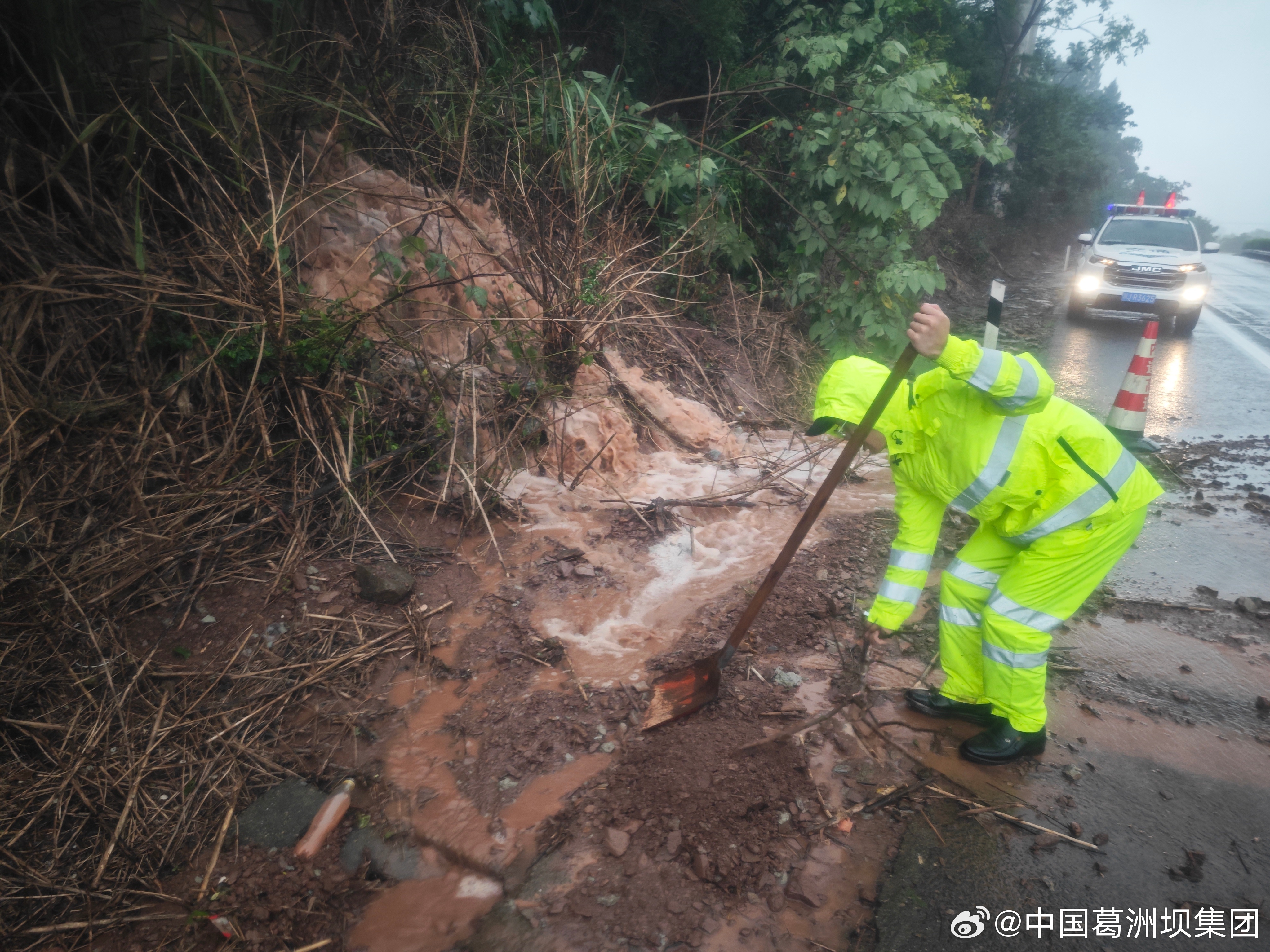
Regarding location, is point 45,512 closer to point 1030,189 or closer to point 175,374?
point 175,374

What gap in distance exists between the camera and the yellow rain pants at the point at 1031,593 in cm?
227

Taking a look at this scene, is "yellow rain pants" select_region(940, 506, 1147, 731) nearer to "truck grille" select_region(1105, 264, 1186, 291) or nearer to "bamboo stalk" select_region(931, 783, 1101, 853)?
"bamboo stalk" select_region(931, 783, 1101, 853)

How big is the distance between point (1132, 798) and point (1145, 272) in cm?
939

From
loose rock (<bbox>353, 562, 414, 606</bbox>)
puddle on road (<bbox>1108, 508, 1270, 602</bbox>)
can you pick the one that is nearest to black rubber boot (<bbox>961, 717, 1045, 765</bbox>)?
puddle on road (<bbox>1108, 508, 1270, 602</bbox>)

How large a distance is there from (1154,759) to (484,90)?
5156 millimetres

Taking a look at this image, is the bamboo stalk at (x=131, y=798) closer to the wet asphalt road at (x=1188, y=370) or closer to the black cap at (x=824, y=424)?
the black cap at (x=824, y=424)

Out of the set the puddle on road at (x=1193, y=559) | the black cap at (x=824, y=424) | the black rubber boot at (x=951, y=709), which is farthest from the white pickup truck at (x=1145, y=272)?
the black cap at (x=824, y=424)

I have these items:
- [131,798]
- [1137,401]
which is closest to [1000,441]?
[131,798]

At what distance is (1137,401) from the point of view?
497cm

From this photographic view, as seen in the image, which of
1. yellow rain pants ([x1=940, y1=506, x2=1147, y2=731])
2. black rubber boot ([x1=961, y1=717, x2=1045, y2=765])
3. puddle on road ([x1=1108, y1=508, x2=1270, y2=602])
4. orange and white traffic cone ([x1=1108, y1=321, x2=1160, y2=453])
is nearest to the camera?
yellow rain pants ([x1=940, y1=506, x2=1147, y2=731])

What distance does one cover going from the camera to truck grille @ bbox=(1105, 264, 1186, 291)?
352 inches

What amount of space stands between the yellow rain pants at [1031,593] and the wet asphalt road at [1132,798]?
29cm

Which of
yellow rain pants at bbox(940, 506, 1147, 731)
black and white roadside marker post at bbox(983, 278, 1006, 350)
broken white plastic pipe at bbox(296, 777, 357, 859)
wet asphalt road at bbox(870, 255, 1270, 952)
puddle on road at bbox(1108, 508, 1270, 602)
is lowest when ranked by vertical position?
broken white plastic pipe at bbox(296, 777, 357, 859)

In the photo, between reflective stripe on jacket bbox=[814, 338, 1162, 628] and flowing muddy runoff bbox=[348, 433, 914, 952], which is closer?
flowing muddy runoff bbox=[348, 433, 914, 952]
